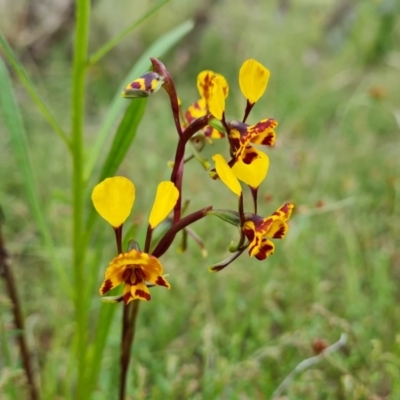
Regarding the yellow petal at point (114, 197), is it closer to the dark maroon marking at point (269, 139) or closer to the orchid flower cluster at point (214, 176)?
the orchid flower cluster at point (214, 176)

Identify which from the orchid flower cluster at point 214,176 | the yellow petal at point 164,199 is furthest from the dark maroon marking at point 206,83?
the yellow petal at point 164,199

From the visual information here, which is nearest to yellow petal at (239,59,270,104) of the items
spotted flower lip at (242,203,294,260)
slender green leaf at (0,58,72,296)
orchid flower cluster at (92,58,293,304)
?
orchid flower cluster at (92,58,293,304)

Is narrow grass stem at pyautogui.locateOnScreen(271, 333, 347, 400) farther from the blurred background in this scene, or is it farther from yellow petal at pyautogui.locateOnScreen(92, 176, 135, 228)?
yellow petal at pyautogui.locateOnScreen(92, 176, 135, 228)

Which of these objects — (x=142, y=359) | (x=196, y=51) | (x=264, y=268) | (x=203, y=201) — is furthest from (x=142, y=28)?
(x=142, y=359)

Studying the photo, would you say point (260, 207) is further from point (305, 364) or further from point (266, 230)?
point (266, 230)

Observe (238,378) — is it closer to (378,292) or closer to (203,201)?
(378,292)

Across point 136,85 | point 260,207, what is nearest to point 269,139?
point 136,85
